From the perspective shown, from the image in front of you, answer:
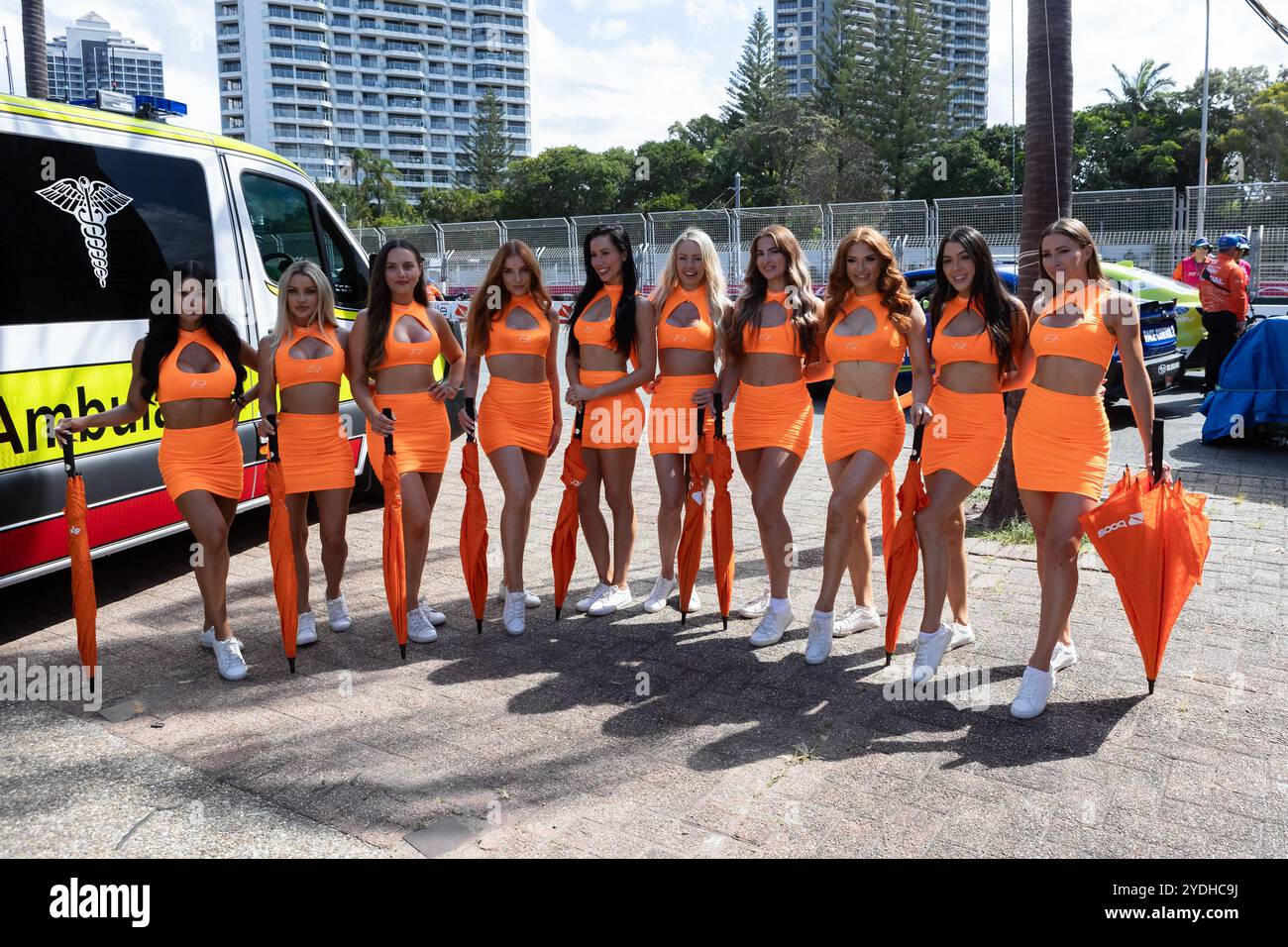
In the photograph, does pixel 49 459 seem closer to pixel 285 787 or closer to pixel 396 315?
pixel 396 315

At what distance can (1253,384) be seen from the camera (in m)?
9.87

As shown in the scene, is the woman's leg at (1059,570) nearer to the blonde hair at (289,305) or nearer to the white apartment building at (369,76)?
the blonde hair at (289,305)

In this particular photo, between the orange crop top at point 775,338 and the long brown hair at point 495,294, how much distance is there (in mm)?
1033

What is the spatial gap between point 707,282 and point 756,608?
5.61 ft

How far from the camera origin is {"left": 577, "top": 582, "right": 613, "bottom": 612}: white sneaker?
5723mm

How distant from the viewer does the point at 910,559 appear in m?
4.65

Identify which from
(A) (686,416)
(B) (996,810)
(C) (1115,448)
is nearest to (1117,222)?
(C) (1115,448)

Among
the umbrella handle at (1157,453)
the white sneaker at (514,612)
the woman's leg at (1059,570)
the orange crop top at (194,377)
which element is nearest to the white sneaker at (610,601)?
the white sneaker at (514,612)

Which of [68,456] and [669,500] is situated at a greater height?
[68,456]

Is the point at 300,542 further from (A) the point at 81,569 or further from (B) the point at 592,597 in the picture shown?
(B) the point at 592,597

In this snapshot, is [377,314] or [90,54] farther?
[90,54]

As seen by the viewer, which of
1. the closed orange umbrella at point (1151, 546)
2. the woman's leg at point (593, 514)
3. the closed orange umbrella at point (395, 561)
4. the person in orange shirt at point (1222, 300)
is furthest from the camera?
the person in orange shirt at point (1222, 300)

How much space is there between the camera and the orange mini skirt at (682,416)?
540cm

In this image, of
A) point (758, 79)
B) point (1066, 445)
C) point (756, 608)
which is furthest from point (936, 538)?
point (758, 79)
